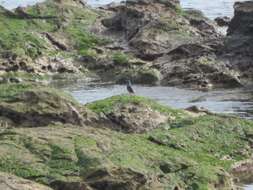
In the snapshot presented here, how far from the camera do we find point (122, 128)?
89.7ft

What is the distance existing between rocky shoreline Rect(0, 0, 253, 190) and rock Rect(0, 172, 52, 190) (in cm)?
4

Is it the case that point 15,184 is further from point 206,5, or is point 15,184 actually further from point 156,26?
point 206,5

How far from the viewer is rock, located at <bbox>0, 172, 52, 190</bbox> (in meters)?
17.1

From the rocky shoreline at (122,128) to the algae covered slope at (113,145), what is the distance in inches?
1.1

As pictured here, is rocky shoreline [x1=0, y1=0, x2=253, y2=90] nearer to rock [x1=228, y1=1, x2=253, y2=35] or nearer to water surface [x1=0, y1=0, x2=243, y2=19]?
rock [x1=228, y1=1, x2=253, y2=35]

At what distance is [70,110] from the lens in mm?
25344

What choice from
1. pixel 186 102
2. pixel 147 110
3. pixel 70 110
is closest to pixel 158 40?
pixel 186 102

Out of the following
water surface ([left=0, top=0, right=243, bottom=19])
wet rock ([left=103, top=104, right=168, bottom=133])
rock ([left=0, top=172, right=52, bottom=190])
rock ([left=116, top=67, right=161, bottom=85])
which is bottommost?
rock ([left=0, top=172, right=52, bottom=190])

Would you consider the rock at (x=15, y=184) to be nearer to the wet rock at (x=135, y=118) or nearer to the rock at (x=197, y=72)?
the wet rock at (x=135, y=118)

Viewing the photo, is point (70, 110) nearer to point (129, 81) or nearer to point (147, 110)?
point (147, 110)

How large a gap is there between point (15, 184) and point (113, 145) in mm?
4977

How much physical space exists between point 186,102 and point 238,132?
599 inches

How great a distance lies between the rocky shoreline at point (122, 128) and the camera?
781 inches

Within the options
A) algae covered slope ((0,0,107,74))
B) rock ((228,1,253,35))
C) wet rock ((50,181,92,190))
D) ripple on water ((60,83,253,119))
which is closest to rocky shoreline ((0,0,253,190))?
wet rock ((50,181,92,190))
